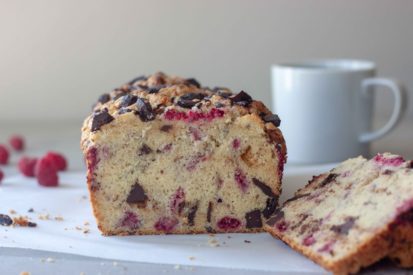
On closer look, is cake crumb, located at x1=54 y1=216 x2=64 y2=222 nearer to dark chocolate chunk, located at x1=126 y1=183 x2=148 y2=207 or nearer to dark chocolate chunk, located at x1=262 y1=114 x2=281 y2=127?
dark chocolate chunk, located at x1=126 y1=183 x2=148 y2=207

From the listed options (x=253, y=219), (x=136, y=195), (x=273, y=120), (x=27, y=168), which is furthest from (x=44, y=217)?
(x=273, y=120)

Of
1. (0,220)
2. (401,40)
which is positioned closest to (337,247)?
(0,220)

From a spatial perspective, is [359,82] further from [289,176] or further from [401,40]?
[401,40]

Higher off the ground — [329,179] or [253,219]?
[329,179]

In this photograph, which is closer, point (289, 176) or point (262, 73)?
point (289, 176)

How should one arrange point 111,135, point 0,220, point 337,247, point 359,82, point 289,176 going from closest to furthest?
point 337,247 → point 111,135 → point 0,220 → point 289,176 → point 359,82

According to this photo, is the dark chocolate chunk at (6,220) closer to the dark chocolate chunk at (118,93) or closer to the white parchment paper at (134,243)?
the white parchment paper at (134,243)

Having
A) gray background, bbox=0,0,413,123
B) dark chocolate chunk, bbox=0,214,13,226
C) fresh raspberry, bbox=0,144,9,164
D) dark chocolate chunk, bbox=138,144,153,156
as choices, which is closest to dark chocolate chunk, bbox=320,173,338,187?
dark chocolate chunk, bbox=138,144,153,156

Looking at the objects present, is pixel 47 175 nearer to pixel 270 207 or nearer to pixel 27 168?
pixel 27 168
